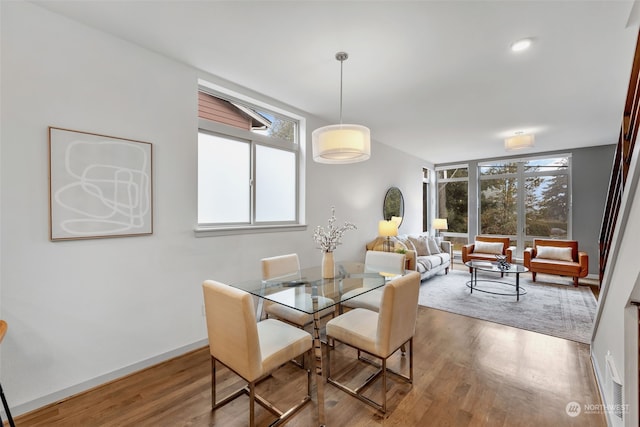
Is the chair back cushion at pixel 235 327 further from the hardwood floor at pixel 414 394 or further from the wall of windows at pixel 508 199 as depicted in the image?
the wall of windows at pixel 508 199

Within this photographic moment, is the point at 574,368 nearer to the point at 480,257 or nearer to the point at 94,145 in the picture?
the point at 480,257

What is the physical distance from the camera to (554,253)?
517 cm

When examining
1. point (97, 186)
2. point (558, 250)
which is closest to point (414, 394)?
point (97, 186)

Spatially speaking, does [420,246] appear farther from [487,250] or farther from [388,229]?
[487,250]

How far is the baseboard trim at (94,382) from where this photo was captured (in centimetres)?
178

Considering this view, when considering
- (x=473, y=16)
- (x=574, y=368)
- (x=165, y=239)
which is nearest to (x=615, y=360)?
(x=574, y=368)

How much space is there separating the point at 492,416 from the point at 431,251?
13.2 ft

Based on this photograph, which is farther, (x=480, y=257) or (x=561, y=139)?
(x=480, y=257)

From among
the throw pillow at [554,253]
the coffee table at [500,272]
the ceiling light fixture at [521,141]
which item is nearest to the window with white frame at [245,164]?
the coffee table at [500,272]

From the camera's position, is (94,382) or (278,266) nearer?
(94,382)

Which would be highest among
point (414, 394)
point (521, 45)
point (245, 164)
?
point (521, 45)

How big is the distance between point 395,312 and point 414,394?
76 centimetres

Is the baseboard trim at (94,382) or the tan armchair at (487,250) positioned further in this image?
the tan armchair at (487,250)

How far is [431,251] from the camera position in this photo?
219 inches
